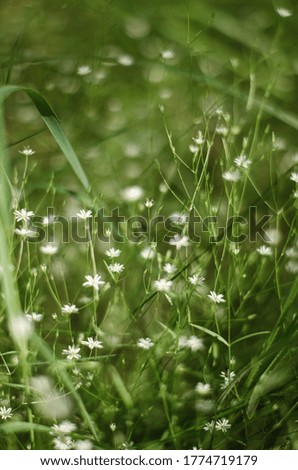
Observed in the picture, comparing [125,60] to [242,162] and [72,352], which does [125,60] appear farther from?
[72,352]

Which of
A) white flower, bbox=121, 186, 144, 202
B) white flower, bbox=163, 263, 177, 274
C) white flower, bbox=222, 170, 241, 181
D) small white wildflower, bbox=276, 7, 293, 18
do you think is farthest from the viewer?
small white wildflower, bbox=276, 7, 293, 18

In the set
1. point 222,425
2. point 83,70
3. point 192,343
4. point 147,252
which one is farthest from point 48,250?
point 83,70

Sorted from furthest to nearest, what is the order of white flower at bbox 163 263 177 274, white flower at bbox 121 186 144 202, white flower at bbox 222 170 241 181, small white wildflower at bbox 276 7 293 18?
small white wildflower at bbox 276 7 293 18 < white flower at bbox 121 186 144 202 < white flower at bbox 222 170 241 181 < white flower at bbox 163 263 177 274

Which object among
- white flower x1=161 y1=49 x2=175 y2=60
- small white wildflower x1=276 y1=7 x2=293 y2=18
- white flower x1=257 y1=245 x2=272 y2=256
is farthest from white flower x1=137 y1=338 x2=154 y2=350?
small white wildflower x1=276 y1=7 x2=293 y2=18

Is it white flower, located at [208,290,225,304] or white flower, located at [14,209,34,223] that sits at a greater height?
white flower, located at [14,209,34,223]

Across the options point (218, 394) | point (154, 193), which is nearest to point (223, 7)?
point (154, 193)

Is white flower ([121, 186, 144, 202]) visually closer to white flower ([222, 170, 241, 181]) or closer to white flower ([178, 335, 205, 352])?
white flower ([222, 170, 241, 181])

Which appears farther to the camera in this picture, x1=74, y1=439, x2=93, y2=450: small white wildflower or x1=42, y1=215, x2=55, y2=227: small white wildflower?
x1=42, y1=215, x2=55, y2=227: small white wildflower

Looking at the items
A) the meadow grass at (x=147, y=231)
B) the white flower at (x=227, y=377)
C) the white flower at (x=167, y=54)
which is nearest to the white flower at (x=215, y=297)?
the meadow grass at (x=147, y=231)

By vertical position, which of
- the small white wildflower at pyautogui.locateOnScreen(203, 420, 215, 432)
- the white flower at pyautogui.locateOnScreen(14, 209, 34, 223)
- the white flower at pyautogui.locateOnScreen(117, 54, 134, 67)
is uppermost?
the white flower at pyautogui.locateOnScreen(117, 54, 134, 67)
